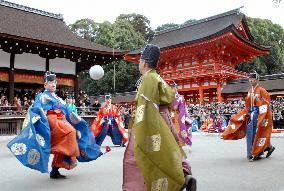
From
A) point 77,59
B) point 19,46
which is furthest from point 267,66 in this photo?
point 19,46

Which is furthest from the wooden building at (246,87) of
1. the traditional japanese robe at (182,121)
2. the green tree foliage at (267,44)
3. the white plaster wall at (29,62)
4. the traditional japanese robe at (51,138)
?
the traditional japanese robe at (51,138)

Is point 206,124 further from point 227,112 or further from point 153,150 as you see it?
point 153,150

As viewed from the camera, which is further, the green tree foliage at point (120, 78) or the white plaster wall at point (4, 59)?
the green tree foliage at point (120, 78)

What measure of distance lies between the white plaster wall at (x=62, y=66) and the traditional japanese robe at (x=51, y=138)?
15048 millimetres

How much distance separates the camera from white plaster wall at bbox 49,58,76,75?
20891 millimetres

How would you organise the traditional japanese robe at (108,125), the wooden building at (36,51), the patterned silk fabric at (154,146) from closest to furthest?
1. the patterned silk fabric at (154,146)
2. the traditional japanese robe at (108,125)
3. the wooden building at (36,51)

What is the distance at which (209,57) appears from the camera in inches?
1199

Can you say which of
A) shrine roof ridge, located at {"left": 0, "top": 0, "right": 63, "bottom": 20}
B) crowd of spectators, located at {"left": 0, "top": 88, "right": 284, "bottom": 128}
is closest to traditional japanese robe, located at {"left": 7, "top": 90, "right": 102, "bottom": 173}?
crowd of spectators, located at {"left": 0, "top": 88, "right": 284, "bottom": 128}

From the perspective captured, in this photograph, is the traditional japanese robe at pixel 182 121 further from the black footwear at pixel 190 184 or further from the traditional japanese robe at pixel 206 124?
the traditional japanese robe at pixel 206 124

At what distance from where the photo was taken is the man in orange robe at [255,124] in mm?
7465

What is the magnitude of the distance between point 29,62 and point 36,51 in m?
0.70

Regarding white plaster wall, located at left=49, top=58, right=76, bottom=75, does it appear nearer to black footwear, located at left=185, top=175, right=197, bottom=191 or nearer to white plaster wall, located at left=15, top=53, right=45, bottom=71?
white plaster wall, located at left=15, top=53, right=45, bottom=71

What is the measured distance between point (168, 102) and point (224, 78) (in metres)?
27.3

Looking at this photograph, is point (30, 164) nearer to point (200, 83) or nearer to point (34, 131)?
point (34, 131)
